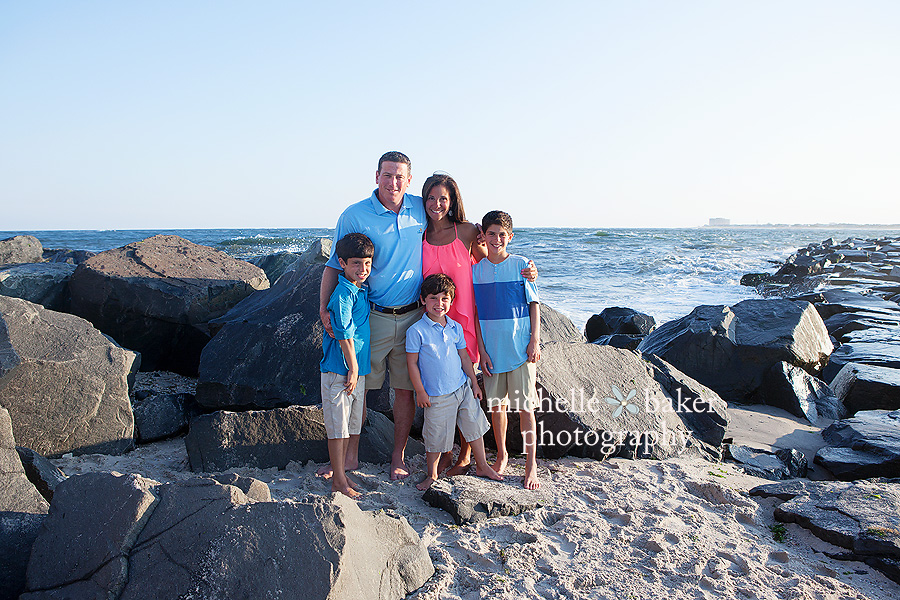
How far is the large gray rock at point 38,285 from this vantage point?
588cm

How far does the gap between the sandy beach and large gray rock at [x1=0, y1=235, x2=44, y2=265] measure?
1023 centimetres

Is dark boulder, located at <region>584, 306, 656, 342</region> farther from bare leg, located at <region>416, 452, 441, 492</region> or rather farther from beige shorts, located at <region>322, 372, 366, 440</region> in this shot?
beige shorts, located at <region>322, 372, 366, 440</region>

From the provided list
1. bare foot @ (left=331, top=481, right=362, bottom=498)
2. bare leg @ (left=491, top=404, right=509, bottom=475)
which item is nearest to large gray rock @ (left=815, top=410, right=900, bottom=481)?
bare leg @ (left=491, top=404, right=509, bottom=475)

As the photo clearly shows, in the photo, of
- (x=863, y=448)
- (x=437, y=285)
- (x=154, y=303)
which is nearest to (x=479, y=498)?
(x=437, y=285)

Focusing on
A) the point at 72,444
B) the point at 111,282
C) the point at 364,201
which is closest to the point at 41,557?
the point at 72,444

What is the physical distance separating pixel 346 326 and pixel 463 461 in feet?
3.90

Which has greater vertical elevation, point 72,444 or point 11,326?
point 11,326

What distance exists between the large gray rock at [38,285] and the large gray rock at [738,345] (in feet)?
21.1

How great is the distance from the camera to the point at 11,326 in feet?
12.3

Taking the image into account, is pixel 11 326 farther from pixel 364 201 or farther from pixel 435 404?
pixel 435 404

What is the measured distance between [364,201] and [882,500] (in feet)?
11.0

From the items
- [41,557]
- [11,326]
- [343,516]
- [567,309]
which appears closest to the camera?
[41,557]

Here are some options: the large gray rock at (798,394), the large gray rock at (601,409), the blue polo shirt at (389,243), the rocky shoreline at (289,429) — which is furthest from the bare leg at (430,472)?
the large gray rock at (798,394)

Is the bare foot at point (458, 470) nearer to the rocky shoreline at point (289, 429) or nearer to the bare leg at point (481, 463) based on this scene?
the bare leg at point (481, 463)
